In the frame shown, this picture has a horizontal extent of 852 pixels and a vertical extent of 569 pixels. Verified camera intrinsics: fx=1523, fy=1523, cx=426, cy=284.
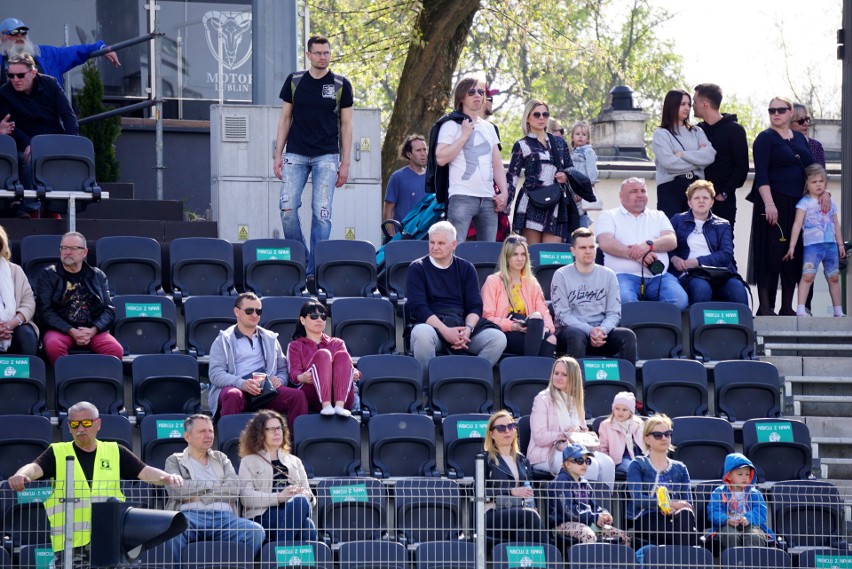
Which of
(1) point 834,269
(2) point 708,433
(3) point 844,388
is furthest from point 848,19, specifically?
A: (2) point 708,433

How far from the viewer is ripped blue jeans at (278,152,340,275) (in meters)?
11.8

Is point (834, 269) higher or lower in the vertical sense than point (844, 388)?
higher

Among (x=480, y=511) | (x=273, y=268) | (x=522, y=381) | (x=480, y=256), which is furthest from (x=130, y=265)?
(x=480, y=511)

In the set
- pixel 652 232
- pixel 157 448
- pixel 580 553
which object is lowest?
pixel 580 553

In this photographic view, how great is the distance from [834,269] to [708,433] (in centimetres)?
271

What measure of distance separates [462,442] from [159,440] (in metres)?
1.87

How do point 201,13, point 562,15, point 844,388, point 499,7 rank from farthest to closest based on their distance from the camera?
point 562,15 → point 499,7 → point 201,13 → point 844,388

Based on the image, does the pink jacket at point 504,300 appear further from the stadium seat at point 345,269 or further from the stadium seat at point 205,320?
the stadium seat at point 205,320

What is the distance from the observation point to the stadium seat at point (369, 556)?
8.16m

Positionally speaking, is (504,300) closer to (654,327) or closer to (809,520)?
(654,327)

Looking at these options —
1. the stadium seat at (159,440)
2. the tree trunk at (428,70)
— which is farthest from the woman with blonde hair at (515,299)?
the tree trunk at (428,70)

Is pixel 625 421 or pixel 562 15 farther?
pixel 562 15

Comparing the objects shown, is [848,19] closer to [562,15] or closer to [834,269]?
[834,269]

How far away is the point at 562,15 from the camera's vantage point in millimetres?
22141
